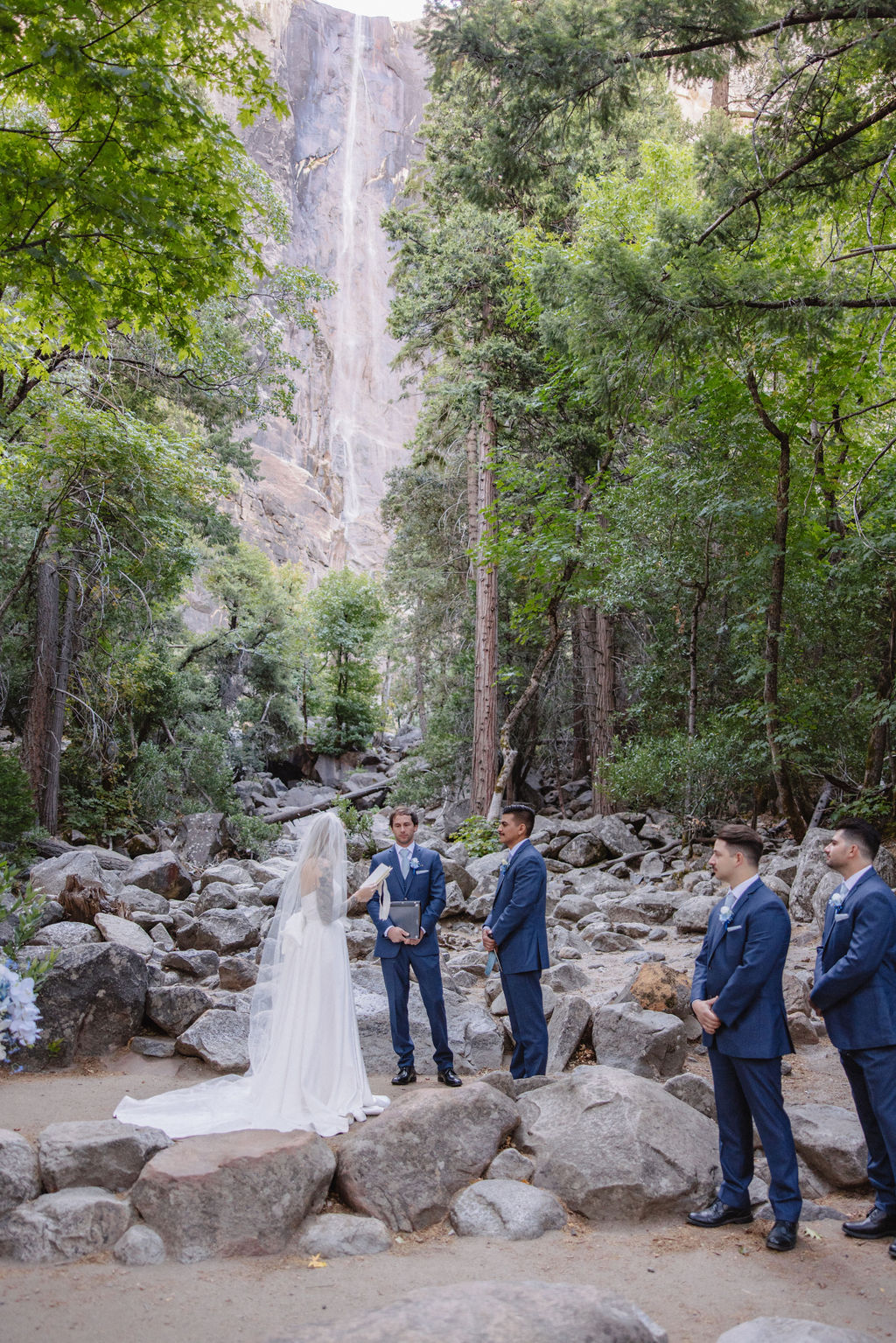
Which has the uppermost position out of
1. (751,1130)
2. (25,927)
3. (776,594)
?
(776,594)

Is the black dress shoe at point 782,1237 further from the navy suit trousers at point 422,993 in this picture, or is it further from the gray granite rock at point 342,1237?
the navy suit trousers at point 422,993

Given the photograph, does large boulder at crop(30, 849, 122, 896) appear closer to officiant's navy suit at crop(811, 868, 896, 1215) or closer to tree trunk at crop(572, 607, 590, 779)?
officiant's navy suit at crop(811, 868, 896, 1215)

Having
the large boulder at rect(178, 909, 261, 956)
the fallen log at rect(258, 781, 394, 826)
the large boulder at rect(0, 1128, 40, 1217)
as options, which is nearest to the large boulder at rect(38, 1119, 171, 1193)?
the large boulder at rect(0, 1128, 40, 1217)

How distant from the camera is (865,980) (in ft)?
12.7

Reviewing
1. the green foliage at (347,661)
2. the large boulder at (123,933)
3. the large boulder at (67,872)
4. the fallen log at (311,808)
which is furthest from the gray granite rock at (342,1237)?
the green foliage at (347,661)

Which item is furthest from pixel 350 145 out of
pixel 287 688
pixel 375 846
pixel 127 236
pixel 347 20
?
pixel 127 236

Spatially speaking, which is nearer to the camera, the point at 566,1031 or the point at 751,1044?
the point at 751,1044

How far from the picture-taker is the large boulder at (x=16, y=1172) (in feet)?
12.2

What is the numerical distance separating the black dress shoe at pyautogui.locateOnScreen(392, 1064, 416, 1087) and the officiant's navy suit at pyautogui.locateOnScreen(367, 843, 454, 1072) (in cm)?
2

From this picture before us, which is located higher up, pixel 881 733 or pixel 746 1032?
pixel 881 733

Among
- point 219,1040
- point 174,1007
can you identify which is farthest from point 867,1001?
point 174,1007

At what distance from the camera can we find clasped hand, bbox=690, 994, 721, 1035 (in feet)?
12.7

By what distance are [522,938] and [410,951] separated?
2.56 ft

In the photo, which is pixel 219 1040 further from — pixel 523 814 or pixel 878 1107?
pixel 878 1107
